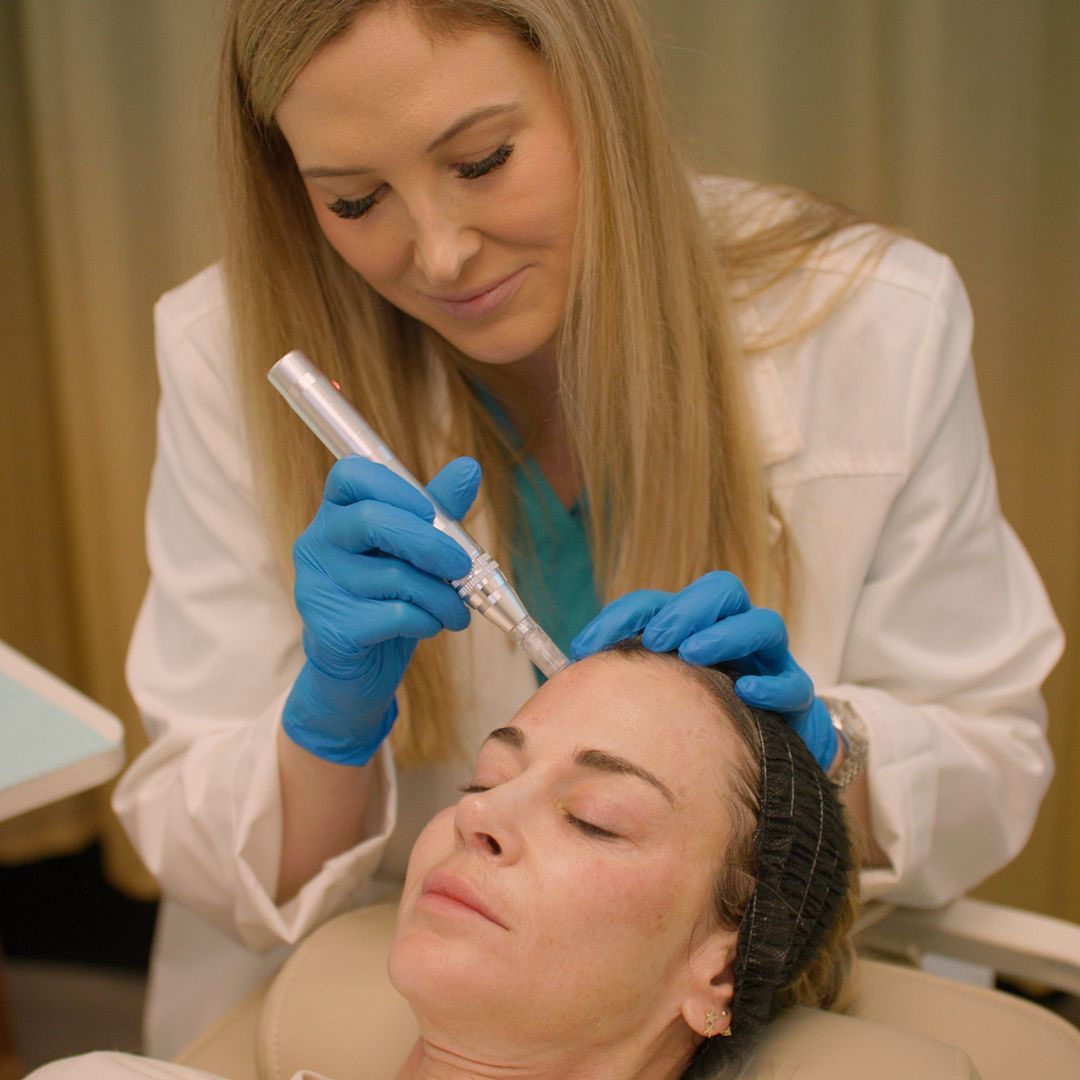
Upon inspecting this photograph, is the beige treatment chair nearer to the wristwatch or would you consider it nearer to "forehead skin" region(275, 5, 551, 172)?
the wristwatch

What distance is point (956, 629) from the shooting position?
1.41m

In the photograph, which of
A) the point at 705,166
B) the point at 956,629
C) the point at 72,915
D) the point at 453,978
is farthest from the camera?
the point at 72,915

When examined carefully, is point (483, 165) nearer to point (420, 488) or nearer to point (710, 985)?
point (420, 488)

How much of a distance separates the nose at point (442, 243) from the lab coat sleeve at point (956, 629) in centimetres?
52

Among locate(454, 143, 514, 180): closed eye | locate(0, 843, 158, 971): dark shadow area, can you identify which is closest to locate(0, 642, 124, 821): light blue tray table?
locate(454, 143, 514, 180): closed eye

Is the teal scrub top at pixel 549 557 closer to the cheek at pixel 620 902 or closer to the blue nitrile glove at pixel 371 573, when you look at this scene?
the blue nitrile glove at pixel 371 573

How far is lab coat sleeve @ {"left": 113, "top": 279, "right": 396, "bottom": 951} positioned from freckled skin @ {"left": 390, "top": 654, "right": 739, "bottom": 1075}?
0.34 m

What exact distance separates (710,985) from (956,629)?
56 centimetres

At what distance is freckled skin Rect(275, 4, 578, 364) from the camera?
1097mm

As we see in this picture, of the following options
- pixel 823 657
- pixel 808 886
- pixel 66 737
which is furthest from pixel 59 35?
pixel 808 886

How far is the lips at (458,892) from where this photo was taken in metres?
0.98

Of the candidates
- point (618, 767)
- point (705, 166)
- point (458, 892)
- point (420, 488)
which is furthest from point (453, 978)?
point (705, 166)

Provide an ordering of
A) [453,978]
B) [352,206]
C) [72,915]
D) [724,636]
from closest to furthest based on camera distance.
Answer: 1. [453,978]
2. [724,636]
3. [352,206]
4. [72,915]

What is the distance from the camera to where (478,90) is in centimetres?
112
